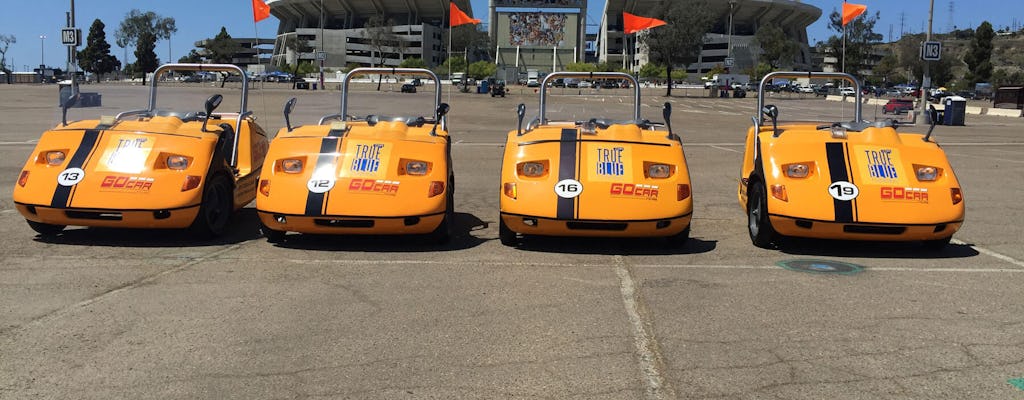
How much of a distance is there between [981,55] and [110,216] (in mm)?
118842

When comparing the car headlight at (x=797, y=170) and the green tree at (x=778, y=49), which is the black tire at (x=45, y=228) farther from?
the green tree at (x=778, y=49)

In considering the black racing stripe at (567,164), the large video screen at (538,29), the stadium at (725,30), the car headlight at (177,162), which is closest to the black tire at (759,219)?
the black racing stripe at (567,164)

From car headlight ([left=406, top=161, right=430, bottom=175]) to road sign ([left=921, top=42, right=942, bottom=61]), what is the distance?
31.0 m

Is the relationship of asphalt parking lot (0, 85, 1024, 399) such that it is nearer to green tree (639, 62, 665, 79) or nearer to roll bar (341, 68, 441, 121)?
roll bar (341, 68, 441, 121)

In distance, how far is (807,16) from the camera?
517 feet

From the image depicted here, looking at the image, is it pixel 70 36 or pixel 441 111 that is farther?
pixel 70 36

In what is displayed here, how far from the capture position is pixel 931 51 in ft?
109

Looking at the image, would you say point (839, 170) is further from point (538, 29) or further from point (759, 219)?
point (538, 29)

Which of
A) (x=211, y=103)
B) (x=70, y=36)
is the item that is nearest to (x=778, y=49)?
(x=70, y=36)

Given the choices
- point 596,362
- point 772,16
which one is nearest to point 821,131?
point 596,362

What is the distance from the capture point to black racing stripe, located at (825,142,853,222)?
6.81m

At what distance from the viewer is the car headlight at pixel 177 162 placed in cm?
716

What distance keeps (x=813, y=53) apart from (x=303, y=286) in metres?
192

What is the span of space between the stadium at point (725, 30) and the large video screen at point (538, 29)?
7.37 m
